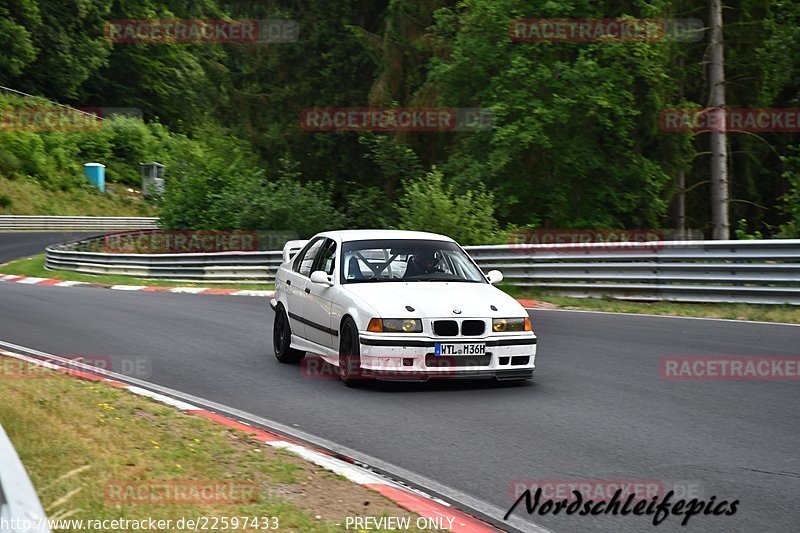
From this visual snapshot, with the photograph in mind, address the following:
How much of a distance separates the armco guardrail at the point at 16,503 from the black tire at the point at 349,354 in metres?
7.13

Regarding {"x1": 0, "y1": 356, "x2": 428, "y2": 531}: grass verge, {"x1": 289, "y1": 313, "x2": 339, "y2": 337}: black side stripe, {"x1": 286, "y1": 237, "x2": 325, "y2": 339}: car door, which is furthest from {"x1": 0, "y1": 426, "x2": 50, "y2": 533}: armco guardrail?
{"x1": 286, "y1": 237, "x2": 325, "y2": 339}: car door

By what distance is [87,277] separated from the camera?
32344mm

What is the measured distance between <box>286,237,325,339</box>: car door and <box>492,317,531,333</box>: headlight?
232 centimetres

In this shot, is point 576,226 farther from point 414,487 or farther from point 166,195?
point 414,487

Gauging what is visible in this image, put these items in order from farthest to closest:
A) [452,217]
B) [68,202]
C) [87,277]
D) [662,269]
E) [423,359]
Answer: [68,202] → [87,277] → [452,217] → [662,269] → [423,359]

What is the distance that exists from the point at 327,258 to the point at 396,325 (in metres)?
2.00

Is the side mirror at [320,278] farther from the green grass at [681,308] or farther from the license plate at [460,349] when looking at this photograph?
the green grass at [681,308]

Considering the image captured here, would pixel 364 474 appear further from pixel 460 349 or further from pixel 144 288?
pixel 144 288

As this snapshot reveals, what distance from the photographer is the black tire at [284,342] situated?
1220 centimetres

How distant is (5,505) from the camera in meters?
2.81

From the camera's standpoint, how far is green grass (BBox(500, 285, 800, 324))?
15.6m

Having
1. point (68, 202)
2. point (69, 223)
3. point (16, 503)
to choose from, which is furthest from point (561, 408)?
point (68, 202)

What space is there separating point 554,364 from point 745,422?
3.46 metres

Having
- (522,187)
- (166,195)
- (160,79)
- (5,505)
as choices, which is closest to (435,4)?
(522,187)
